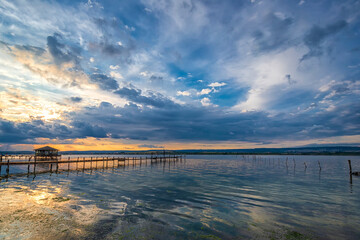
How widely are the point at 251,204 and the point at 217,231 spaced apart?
7.38 metres

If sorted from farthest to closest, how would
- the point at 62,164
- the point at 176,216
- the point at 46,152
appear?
the point at 46,152
the point at 62,164
the point at 176,216

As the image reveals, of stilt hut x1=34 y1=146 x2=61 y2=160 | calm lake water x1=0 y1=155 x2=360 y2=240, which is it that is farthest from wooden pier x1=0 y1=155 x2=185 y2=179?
calm lake water x1=0 y1=155 x2=360 y2=240

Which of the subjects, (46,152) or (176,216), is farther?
(46,152)

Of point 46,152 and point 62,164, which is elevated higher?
point 46,152

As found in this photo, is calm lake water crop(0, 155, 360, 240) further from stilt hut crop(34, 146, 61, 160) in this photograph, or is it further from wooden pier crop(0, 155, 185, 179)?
stilt hut crop(34, 146, 61, 160)

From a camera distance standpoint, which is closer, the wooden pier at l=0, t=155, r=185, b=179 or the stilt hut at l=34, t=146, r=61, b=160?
the wooden pier at l=0, t=155, r=185, b=179

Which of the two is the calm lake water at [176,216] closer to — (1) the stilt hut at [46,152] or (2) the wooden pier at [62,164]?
(2) the wooden pier at [62,164]

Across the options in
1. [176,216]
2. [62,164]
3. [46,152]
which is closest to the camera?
[176,216]

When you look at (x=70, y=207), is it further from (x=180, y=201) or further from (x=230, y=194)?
(x=230, y=194)

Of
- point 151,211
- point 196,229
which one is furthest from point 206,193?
point 196,229

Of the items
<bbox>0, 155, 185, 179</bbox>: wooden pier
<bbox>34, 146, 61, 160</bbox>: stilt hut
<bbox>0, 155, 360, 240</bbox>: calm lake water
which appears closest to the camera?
<bbox>0, 155, 360, 240</bbox>: calm lake water

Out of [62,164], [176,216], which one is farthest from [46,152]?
[176,216]

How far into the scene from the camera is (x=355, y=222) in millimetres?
12844

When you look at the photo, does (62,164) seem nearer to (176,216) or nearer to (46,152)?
(46,152)
